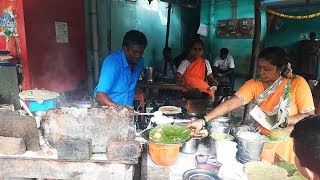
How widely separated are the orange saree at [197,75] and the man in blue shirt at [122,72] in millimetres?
1984

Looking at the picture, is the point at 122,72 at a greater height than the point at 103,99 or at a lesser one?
greater

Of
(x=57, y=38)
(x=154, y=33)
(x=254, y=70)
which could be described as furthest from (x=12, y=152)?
(x=154, y=33)

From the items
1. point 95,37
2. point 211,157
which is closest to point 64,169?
point 211,157

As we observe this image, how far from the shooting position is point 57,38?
4.50 meters

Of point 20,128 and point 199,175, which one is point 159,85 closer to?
point 20,128

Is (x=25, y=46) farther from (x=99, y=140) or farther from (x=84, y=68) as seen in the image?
(x=99, y=140)

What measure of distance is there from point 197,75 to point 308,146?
3.96m

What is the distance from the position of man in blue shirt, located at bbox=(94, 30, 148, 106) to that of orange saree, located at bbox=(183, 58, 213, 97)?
198 cm

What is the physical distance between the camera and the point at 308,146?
4.40ft

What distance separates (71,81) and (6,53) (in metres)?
1.39

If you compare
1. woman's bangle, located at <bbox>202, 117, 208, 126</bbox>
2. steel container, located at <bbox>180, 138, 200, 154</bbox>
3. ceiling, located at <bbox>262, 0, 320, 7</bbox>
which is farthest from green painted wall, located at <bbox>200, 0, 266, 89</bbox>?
steel container, located at <bbox>180, 138, 200, 154</bbox>

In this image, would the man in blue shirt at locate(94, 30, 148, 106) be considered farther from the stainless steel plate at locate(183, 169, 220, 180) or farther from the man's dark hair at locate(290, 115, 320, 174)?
the man's dark hair at locate(290, 115, 320, 174)

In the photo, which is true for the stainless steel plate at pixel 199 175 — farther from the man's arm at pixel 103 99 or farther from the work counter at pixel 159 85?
the work counter at pixel 159 85

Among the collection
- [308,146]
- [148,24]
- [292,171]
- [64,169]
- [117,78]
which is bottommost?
[64,169]
